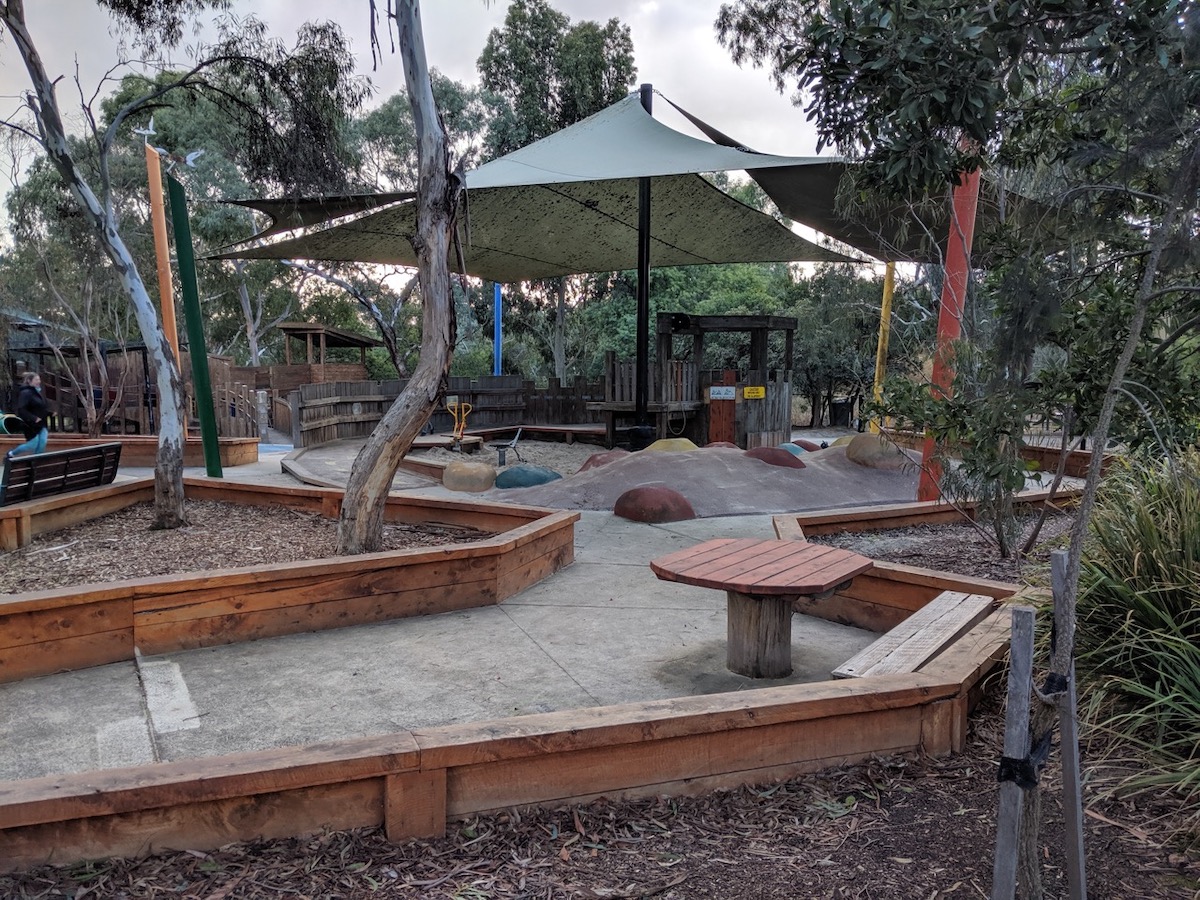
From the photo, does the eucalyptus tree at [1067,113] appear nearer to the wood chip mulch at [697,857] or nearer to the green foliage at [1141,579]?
the wood chip mulch at [697,857]

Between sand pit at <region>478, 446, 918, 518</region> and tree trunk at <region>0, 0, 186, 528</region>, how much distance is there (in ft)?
11.3

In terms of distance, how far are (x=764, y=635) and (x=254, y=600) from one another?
8.47ft

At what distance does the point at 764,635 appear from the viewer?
3.79m

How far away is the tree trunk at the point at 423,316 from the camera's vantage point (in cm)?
538

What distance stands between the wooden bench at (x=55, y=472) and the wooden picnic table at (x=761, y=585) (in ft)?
17.2

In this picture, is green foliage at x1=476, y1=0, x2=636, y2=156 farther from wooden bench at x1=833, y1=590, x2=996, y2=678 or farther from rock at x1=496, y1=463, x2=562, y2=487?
wooden bench at x1=833, y1=590, x2=996, y2=678

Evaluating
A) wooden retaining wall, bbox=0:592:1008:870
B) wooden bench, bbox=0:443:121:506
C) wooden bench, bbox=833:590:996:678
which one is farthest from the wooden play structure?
wooden retaining wall, bbox=0:592:1008:870

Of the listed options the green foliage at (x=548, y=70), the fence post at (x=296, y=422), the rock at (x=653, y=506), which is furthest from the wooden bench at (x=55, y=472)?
the green foliage at (x=548, y=70)

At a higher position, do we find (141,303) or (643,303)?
(643,303)

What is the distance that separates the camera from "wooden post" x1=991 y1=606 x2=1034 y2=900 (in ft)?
5.48

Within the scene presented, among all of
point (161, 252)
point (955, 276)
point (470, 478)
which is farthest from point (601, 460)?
point (161, 252)

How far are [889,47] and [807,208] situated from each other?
32.8 ft

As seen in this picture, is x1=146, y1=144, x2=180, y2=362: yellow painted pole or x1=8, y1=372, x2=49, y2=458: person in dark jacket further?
x1=146, y1=144, x2=180, y2=362: yellow painted pole

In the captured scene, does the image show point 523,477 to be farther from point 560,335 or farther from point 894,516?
point 560,335
